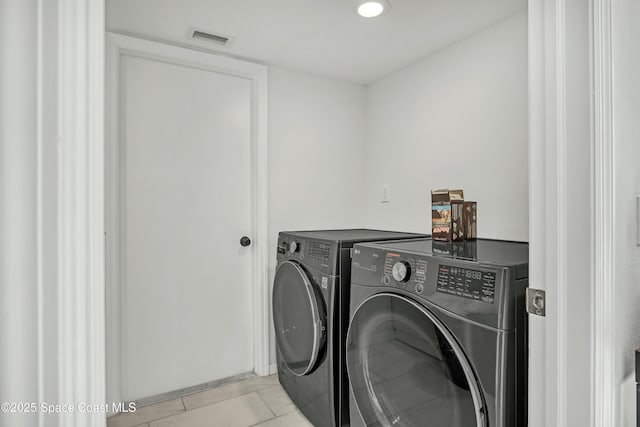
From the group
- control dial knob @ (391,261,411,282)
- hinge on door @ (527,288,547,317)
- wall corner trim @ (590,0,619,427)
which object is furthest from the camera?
control dial knob @ (391,261,411,282)

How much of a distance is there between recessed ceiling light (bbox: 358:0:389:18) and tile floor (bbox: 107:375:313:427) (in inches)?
83.3

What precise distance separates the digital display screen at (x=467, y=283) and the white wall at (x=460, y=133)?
2.84 feet

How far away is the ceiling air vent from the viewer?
1964 mm

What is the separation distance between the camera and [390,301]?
130 centimetres

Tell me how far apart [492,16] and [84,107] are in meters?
1.98

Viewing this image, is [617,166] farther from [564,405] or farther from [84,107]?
[84,107]

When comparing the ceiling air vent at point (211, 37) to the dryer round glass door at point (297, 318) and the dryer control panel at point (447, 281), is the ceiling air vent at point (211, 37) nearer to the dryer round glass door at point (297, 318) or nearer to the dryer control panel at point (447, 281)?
the dryer round glass door at point (297, 318)

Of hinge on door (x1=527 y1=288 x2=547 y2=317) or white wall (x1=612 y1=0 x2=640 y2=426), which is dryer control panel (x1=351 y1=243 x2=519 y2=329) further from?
white wall (x1=612 y1=0 x2=640 y2=426)

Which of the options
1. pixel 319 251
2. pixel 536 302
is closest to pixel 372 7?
pixel 319 251

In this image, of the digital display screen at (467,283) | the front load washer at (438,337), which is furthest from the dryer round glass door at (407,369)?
the digital display screen at (467,283)

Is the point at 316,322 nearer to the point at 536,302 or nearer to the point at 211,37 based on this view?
the point at 536,302

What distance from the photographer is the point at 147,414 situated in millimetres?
1913

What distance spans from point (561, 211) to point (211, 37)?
1.98 m

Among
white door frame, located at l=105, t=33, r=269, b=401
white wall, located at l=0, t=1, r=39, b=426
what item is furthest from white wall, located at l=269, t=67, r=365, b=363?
white wall, located at l=0, t=1, r=39, b=426
